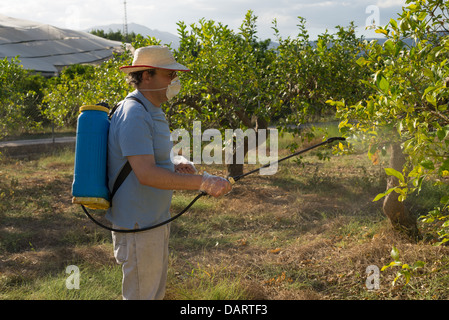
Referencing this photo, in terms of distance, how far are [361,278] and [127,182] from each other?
2538 mm

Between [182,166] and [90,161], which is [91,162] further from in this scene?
[182,166]

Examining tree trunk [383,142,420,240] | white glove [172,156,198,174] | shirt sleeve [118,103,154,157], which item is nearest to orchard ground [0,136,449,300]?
tree trunk [383,142,420,240]

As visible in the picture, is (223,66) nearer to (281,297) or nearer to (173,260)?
(173,260)

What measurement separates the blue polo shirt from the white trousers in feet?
0.23

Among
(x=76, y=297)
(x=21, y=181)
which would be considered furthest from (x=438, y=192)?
(x=21, y=181)

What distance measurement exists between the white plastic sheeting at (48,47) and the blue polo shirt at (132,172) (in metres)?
21.5

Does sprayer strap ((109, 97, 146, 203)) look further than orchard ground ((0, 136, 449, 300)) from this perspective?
No

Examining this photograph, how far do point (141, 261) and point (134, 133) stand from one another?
2.23 feet

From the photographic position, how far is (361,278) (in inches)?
162

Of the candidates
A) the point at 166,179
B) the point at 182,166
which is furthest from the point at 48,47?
the point at 166,179

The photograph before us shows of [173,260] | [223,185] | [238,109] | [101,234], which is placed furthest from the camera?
[238,109]

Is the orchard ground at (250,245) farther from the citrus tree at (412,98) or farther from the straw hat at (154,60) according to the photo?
the straw hat at (154,60)

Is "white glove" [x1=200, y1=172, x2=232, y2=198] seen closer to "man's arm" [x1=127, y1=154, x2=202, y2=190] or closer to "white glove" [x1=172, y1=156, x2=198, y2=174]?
"man's arm" [x1=127, y1=154, x2=202, y2=190]

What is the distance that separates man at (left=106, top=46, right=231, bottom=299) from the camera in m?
2.34
